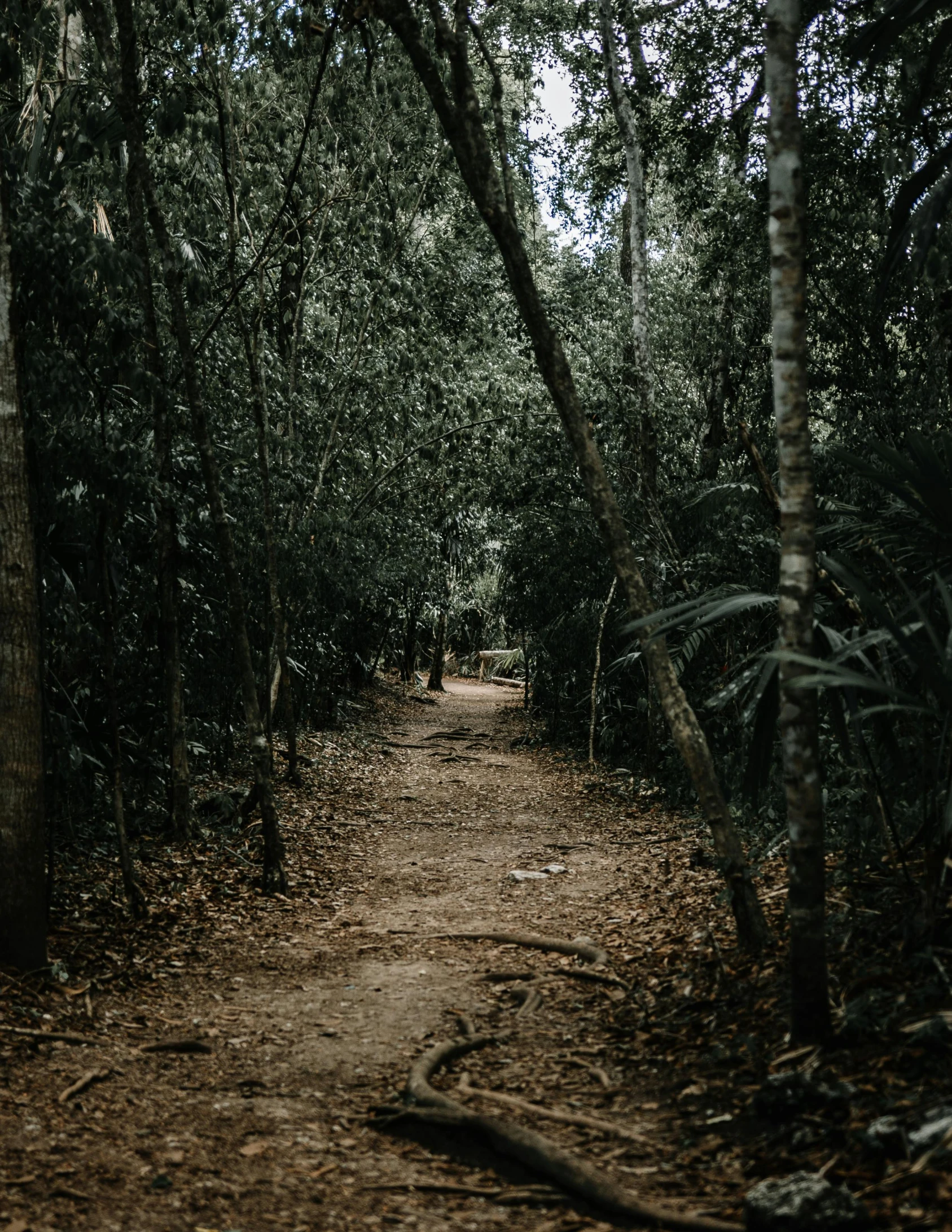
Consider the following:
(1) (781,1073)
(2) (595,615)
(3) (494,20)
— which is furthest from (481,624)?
(1) (781,1073)

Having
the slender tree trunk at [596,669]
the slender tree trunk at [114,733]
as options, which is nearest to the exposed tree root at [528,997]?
the slender tree trunk at [114,733]

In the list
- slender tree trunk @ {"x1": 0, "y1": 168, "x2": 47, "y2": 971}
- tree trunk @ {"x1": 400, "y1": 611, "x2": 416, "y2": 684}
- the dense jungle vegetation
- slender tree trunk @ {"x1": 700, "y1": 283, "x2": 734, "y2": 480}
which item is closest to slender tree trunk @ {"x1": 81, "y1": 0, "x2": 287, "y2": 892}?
the dense jungle vegetation

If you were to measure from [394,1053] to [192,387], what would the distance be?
508 centimetres

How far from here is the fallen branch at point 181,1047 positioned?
5219mm

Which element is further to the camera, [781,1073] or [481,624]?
[481,624]

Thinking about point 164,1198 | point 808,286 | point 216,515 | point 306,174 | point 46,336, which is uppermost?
point 306,174

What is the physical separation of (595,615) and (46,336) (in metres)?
11.0

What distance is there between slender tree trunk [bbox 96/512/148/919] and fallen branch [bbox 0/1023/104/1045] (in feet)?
6.37

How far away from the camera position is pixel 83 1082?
15.4ft

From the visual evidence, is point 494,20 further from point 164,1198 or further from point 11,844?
point 164,1198

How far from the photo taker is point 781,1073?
151 inches

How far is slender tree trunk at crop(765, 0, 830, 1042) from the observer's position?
4098 millimetres

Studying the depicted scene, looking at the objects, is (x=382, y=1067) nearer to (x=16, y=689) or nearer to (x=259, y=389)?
(x=16, y=689)

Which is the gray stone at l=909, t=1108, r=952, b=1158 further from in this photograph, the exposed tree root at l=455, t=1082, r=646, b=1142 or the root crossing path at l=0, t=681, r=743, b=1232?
the exposed tree root at l=455, t=1082, r=646, b=1142
